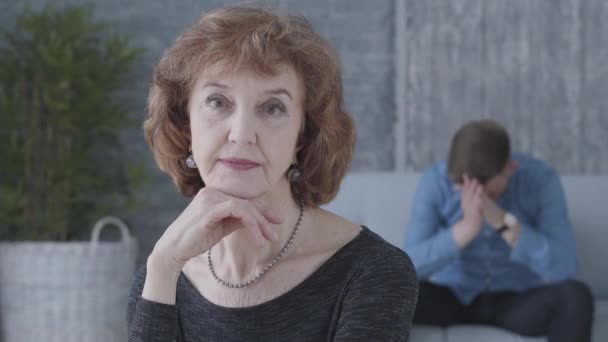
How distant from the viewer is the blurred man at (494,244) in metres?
2.78

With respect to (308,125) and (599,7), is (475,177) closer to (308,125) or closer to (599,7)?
(599,7)

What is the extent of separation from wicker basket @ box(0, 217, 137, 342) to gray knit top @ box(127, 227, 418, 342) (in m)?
2.21

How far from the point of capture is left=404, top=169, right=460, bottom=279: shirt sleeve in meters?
2.92

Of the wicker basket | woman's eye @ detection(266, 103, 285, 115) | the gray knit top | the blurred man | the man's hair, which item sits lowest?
the wicker basket

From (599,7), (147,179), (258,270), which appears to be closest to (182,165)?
(258,270)

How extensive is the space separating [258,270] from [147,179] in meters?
2.66

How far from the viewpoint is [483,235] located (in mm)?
3051

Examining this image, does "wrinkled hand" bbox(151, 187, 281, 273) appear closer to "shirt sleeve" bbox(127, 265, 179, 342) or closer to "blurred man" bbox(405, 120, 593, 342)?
"shirt sleeve" bbox(127, 265, 179, 342)

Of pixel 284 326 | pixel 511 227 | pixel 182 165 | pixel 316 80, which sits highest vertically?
pixel 316 80

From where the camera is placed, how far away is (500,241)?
305cm

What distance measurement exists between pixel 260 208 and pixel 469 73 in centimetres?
272

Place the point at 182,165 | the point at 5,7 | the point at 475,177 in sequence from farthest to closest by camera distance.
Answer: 1. the point at 5,7
2. the point at 475,177
3. the point at 182,165

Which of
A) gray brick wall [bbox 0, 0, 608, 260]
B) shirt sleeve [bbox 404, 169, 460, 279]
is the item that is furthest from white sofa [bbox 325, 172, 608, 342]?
gray brick wall [bbox 0, 0, 608, 260]

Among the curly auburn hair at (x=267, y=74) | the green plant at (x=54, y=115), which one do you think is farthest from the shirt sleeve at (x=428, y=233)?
the curly auburn hair at (x=267, y=74)
